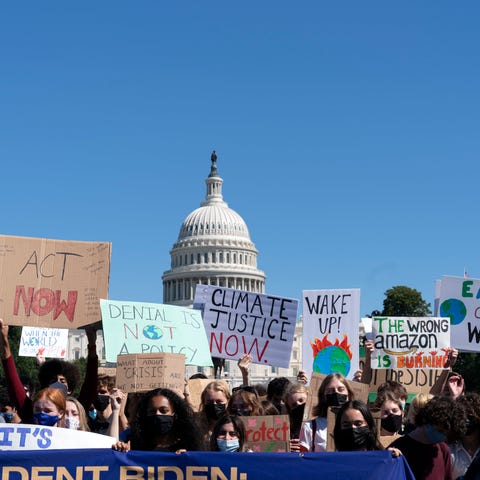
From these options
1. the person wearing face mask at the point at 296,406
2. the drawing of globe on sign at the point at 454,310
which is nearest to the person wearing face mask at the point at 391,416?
the person wearing face mask at the point at 296,406

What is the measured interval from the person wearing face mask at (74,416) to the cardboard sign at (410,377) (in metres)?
6.14

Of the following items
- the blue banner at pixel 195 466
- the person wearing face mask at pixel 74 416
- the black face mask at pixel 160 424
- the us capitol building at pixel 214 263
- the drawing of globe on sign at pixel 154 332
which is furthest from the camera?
the us capitol building at pixel 214 263

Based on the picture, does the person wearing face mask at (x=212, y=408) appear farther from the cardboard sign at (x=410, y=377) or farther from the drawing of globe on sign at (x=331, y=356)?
the cardboard sign at (x=410, y=377)

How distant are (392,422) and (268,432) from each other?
135 centimetres

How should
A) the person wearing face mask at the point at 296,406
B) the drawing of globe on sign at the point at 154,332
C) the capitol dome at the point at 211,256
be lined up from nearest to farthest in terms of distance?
1. the person wearing face mask at the point at 296,406
2. the drawing of globe on sign at the point at 154,332
3. the capitol dome at the point at 211,256

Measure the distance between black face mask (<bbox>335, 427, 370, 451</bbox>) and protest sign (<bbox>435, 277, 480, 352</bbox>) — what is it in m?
7.54

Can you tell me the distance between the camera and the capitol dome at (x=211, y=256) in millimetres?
129375

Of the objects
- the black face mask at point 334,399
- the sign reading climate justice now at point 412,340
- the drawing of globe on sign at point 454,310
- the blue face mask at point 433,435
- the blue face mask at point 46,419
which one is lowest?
the blue face mask at point 433,435

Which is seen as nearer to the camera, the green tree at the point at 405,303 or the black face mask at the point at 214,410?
the black face mask at the point at 214,410

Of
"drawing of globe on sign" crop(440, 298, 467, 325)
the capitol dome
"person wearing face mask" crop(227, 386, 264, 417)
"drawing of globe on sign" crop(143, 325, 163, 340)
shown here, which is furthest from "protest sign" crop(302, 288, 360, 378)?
the capitol dome

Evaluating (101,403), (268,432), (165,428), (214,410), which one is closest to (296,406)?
(214,410)

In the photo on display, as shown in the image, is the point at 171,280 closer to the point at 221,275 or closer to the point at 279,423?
the point at 221,275

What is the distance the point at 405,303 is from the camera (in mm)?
80500

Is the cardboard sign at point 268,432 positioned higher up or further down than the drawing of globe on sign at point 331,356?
further down
